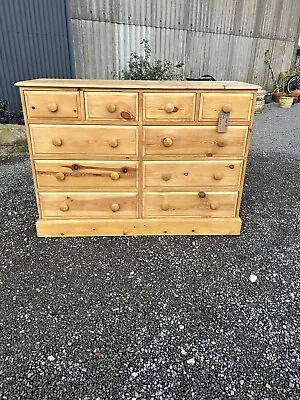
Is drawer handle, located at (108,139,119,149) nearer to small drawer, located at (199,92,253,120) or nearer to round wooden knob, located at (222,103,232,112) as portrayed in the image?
small drawer, located at (199,92,253,120)

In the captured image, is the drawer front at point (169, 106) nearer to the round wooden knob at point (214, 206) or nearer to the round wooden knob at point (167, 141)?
the round wooden knob at point (167, 141)

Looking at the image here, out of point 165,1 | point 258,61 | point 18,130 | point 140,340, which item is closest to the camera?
point 140,340

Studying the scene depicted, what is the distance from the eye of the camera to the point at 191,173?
2.61m

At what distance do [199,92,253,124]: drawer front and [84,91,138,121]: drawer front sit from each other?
544mm

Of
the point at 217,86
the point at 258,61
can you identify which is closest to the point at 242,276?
the point at 217,86

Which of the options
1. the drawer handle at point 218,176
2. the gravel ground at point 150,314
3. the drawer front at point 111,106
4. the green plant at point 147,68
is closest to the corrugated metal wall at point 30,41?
the green plant at point 147,68

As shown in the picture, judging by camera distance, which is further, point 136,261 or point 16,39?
point 16,39

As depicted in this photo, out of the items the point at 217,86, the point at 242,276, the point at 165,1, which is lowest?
the point at 242,276

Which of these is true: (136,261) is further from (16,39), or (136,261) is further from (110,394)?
(16,39)

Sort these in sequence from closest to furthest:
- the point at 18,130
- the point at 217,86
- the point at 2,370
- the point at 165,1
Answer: the point at 2,370 < the point at 217,86 < the point at 18,130 < the point at 165,1

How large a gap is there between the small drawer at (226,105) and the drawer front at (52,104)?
99cm

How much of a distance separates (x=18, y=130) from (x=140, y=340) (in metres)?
4.71

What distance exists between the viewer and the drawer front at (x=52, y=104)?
226 centimetres

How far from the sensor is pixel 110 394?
58.0 inches
